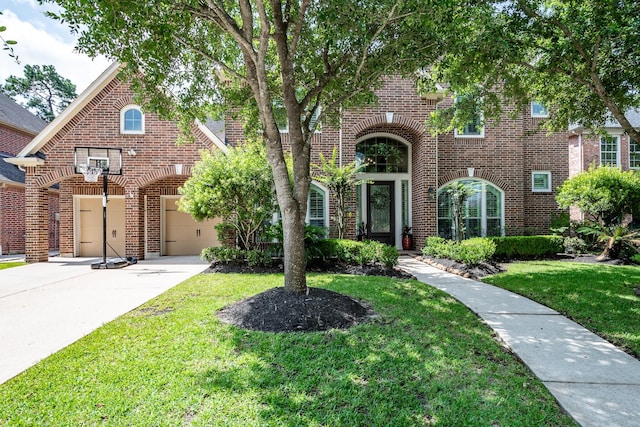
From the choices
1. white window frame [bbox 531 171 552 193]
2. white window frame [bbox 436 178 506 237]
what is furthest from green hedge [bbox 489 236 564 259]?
white window frame [bbox 531 171 552 193]

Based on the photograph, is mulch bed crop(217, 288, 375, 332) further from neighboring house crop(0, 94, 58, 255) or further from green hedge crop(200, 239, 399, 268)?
neighboring house crop(0, 94, 58, 255)

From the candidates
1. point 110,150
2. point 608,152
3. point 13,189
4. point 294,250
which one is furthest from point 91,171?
point 608,152

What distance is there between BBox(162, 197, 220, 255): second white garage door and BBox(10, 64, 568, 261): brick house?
5cm

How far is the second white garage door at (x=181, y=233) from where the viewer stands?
13.7 m

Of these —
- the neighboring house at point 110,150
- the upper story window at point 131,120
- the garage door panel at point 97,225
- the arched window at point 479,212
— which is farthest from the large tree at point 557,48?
the garage door panel at point 97,225

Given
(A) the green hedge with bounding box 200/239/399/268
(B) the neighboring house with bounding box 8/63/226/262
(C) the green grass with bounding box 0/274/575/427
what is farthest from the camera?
(B) the neighboring house with bounding box 8/63/226/262

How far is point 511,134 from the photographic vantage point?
488 inches

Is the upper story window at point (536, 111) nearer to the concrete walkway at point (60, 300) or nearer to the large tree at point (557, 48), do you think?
the large tree at point (557, 48)

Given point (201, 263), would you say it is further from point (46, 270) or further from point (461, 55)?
point (461, 55)

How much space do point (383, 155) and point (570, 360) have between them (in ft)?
33.2

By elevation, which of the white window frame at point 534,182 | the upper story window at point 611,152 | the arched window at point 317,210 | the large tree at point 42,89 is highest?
the large tree at point 42,89

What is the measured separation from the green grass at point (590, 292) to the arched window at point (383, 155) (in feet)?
17.8

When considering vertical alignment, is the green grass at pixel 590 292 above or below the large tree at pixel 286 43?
below

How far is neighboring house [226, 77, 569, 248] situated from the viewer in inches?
463
